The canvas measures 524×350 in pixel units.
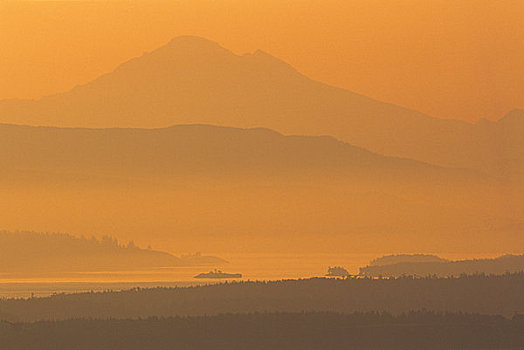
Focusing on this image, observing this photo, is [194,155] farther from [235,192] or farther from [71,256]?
[71,256]

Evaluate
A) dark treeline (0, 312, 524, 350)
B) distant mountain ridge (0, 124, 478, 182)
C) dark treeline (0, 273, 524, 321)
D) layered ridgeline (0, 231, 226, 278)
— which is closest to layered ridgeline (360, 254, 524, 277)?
dark treeline (0, 273, 524, 321)

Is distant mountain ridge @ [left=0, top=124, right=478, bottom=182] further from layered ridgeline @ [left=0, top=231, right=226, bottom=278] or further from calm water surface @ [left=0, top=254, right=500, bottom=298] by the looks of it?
calm water surface @ [left=0, top=254, right=500, bottom=298]

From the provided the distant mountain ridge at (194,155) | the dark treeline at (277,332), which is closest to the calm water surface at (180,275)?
the dark treeline at (277,332)

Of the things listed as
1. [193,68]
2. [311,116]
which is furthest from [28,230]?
[311,116]

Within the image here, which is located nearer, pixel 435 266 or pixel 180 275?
pixel 180 275

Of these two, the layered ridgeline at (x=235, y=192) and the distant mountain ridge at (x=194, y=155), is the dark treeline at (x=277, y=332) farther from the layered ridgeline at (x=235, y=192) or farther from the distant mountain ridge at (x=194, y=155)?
the distant mountain ridge at (x=194, y=155)

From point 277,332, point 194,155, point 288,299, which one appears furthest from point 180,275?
point 194,155
